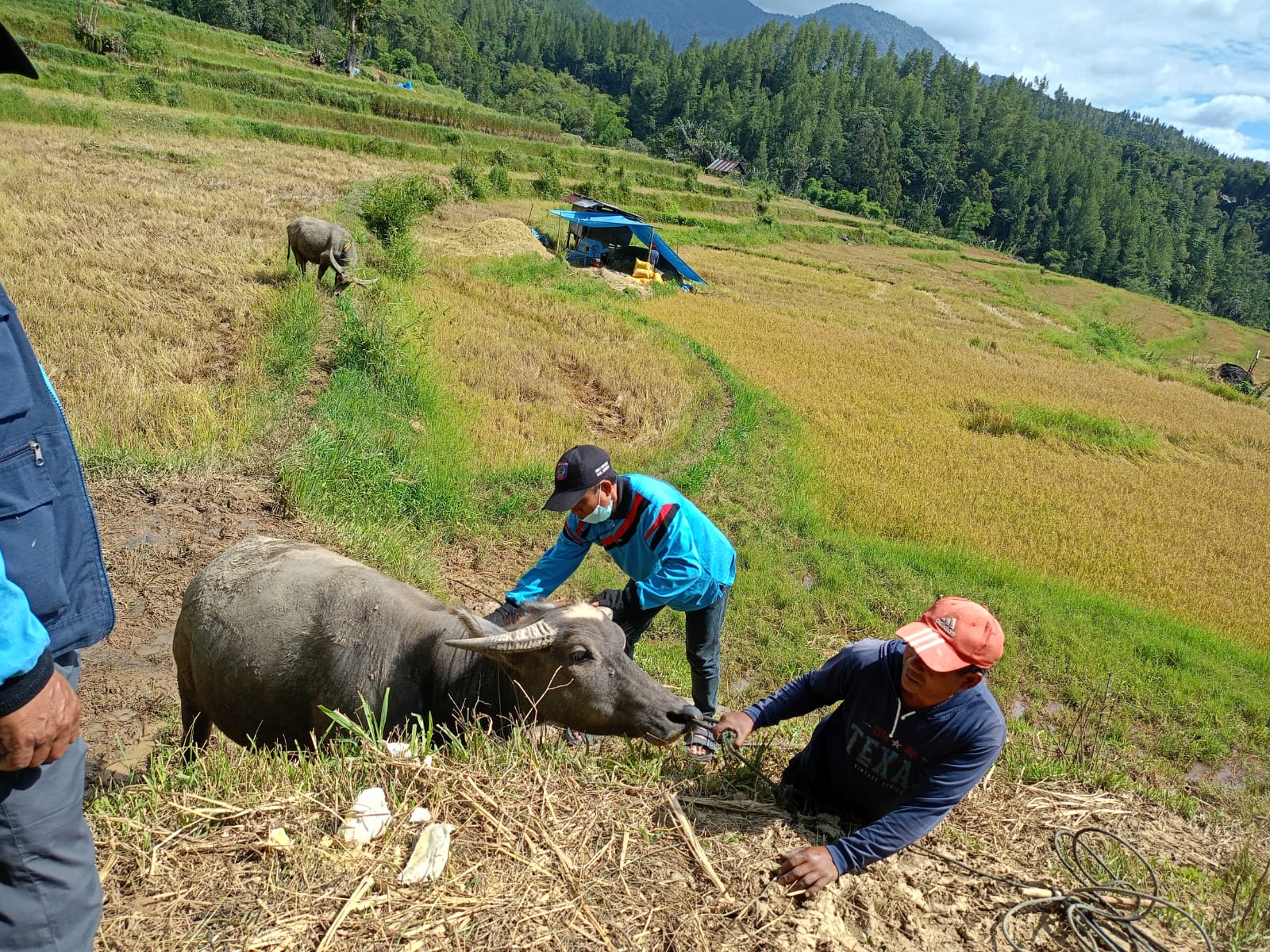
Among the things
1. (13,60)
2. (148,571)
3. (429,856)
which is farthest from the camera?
(148,571)

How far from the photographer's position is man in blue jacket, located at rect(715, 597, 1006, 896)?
2.55 meters

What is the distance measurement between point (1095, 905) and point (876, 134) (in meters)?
107

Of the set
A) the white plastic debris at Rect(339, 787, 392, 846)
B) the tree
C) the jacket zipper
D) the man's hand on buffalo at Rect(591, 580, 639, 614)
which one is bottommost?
the white plastic debris at Rect(339, 787, 392, 846)

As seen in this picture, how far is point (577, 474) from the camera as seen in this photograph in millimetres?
3607

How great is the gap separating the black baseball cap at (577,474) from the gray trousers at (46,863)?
2066 mm

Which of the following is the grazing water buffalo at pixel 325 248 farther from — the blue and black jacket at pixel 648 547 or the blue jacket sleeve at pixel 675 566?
the blue jacket sleeve at pixel 675 566

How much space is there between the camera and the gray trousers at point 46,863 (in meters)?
1.77

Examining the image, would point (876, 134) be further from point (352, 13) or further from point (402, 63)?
point (352, 13)

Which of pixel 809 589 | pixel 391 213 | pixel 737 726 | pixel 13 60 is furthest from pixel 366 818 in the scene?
pixel 391 213

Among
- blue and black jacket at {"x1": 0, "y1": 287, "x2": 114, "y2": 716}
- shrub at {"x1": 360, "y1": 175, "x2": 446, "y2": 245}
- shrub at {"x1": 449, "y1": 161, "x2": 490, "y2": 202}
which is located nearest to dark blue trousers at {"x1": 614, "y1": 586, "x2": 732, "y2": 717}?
blue and black jacket at {"x1": 0, "y1": 287, "x2": 114, "y2": 716}

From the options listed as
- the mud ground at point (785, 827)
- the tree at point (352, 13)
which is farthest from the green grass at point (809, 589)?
the tree at point (352, 13)

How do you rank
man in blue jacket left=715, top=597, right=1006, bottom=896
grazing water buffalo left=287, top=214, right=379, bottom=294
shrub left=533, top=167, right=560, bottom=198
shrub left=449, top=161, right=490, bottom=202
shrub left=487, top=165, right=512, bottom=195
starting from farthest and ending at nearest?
shrub left=533, top=167, right=560, bottom=198
shrub left=487, top=165, right=512, bottom=195
shrub left=449, top=161, right=490, bottom=202
grazing water buffalo left=287, top=214, right=379, bottom=294
man in blue jacket left=715, top=597, right=1006, bottom=896

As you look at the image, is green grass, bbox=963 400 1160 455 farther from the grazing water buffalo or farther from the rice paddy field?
the grazing water buffalo

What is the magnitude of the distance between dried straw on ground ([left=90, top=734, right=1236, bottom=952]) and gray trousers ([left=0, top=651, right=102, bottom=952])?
23 cm
